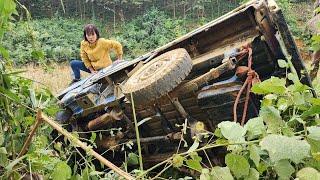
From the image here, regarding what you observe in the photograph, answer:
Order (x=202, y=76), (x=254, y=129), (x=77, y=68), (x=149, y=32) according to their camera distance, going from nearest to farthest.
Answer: (x=254, y=129), (x=202, y=76), (x=77, y=68), (x=149, y=32)

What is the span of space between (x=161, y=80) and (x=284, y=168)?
2.00 meters

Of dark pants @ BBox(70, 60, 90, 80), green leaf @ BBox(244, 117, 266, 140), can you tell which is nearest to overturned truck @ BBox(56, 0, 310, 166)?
green leaf @ BBox(244, 117, 266, 140)

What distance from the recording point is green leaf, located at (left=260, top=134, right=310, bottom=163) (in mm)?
1573

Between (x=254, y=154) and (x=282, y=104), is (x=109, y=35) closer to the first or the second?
(x=282, y=104)

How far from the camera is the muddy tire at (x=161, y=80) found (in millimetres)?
3584

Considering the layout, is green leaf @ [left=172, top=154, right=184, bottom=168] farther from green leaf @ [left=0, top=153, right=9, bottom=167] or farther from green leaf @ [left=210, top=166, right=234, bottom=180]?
green leaf @ [left=0, top=153, right=9, bottom=167]

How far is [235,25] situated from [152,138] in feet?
4.39

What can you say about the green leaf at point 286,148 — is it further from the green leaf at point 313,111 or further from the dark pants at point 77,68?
the dark pants at point 77,68

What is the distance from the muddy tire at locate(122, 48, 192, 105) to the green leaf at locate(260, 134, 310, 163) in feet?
6.61

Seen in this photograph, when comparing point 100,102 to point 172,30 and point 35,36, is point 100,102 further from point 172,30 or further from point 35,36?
point 172,30

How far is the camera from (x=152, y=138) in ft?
15.1

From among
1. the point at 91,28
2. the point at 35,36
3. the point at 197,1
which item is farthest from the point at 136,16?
the point at 35,36

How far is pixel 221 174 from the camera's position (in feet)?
5.59

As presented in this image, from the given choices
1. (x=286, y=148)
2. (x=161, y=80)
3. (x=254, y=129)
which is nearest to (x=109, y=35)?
(x=161, y=80)
